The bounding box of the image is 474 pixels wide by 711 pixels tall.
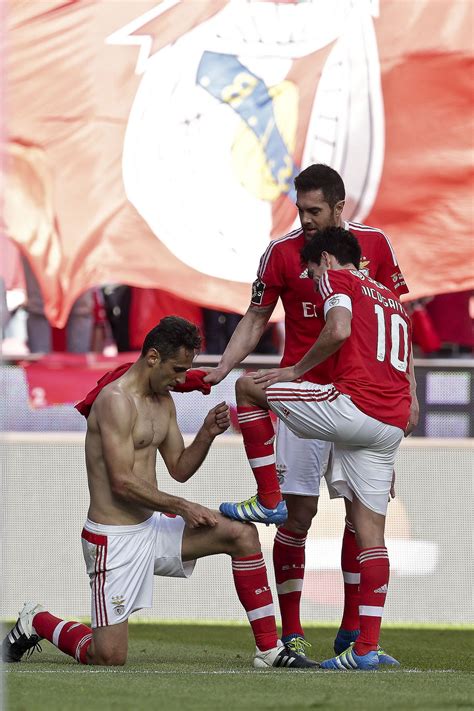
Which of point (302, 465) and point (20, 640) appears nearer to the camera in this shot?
point (20, 640)

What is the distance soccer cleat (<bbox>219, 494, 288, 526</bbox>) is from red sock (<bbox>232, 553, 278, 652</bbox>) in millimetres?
151

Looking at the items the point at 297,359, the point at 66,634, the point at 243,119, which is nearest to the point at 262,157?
the point at 243,119

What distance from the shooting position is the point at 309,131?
29.2 feet

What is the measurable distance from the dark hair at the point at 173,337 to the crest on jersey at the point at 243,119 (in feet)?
10.6

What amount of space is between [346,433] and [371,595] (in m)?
0.62

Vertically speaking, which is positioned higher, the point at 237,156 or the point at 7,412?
the point at 237,156

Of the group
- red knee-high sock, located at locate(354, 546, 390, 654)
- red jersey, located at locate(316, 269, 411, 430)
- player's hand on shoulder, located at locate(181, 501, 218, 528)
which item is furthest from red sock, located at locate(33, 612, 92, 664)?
red jersey, located at locate(316, 269, 411, 430)

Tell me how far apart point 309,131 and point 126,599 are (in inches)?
161

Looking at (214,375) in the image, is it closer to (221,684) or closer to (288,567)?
(288,567)

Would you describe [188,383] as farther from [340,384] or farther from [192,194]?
[192,194]

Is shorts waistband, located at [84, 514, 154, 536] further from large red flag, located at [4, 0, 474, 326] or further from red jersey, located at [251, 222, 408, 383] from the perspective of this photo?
large red flag, located at [4, 0, 474, 326]

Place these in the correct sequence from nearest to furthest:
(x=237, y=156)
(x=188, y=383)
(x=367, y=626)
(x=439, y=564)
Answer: (x=367, y=626) → (x=188, y=383) → (x=439, y=564) → (x=237, y=156)

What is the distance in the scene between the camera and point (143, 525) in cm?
573

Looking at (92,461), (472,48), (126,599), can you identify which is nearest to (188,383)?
(92,461)
